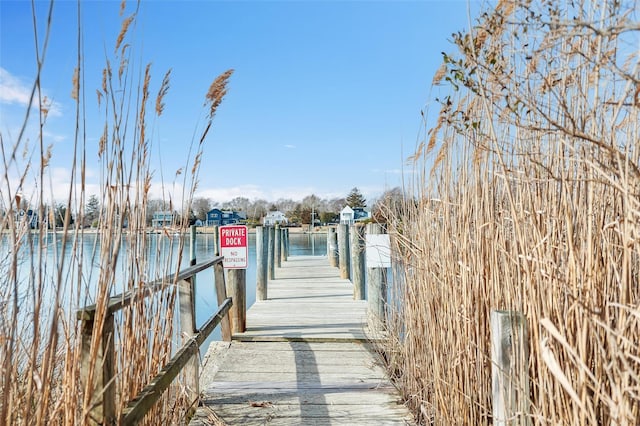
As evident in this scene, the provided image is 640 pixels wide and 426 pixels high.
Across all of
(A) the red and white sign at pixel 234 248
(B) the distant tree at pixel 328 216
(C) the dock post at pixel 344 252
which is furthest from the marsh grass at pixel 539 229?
(B) the distant tree at pixel 328 216

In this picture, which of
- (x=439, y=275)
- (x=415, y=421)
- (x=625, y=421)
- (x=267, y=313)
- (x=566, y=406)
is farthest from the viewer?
(x=267, y=313)

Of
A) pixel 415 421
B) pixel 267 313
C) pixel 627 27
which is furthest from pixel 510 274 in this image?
pixel 267 313

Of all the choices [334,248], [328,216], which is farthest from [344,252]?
[328,216]

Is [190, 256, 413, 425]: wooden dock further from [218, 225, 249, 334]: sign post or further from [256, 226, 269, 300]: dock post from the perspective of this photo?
[256, 226, 269, 300]: dock post

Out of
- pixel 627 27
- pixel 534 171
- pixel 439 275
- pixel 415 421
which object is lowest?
pixel 415 421

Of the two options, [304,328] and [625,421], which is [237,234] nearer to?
[304,328]

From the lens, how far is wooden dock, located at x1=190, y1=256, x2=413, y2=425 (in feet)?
7.87

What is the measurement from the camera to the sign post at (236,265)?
3986 mm

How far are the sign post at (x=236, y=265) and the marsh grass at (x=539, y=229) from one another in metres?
2.01

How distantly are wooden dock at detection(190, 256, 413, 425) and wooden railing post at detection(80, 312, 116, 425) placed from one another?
105cm

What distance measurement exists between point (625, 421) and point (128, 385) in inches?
54.7

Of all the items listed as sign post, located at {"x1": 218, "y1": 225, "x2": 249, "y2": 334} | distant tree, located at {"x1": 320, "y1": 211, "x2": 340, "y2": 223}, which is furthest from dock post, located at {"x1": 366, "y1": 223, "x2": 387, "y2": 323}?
distant tree, located at {"x1": 320, "y1": 211, "x2": 340, "y2": 223}

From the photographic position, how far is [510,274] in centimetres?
139

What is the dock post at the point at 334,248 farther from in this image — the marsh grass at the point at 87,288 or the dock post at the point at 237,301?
the marsh grass at the point at 87,288
